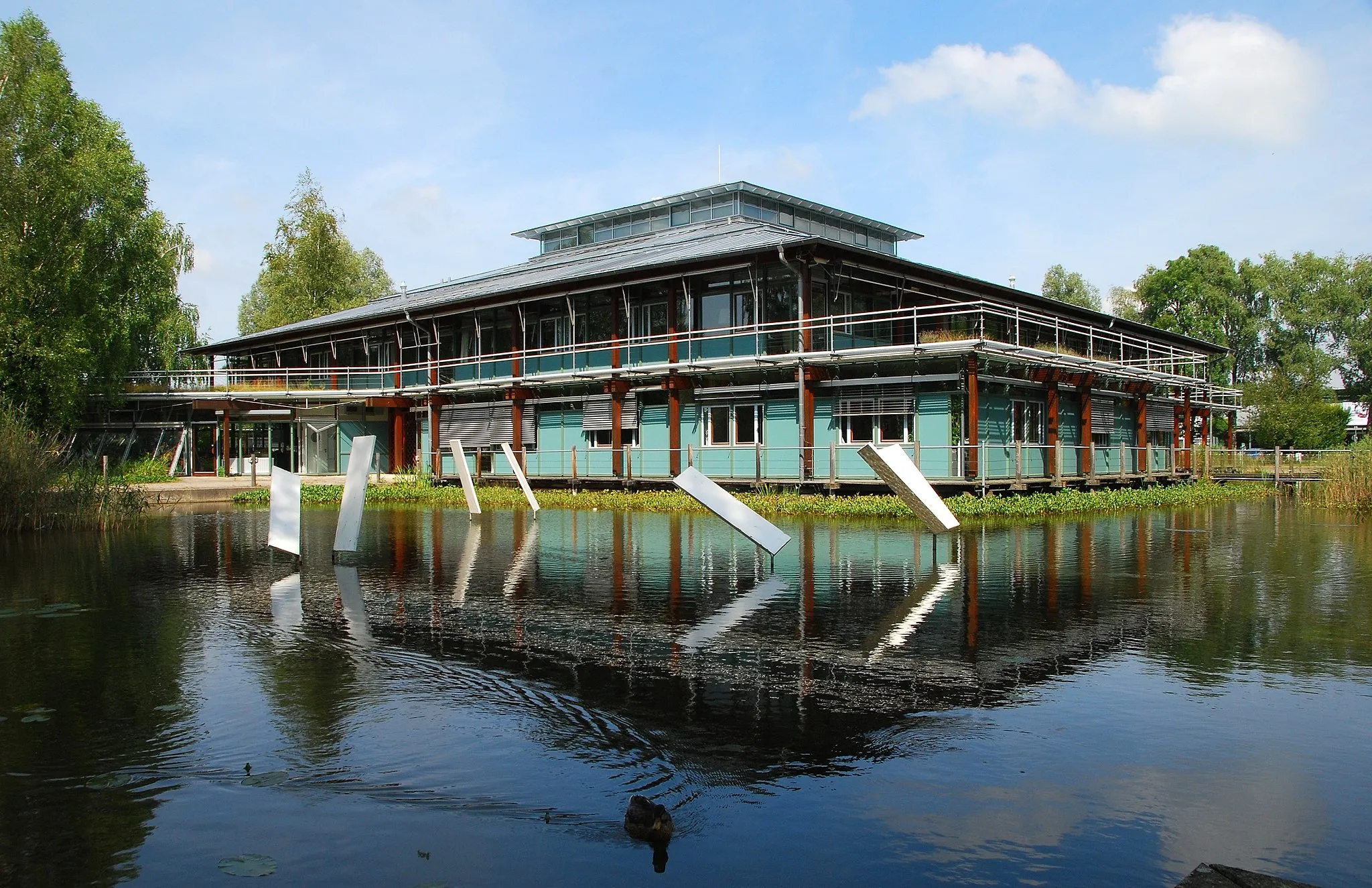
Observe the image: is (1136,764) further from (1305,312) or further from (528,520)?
(1305,312)

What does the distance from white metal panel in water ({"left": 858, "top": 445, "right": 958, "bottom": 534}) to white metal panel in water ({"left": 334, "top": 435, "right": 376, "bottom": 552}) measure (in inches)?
306

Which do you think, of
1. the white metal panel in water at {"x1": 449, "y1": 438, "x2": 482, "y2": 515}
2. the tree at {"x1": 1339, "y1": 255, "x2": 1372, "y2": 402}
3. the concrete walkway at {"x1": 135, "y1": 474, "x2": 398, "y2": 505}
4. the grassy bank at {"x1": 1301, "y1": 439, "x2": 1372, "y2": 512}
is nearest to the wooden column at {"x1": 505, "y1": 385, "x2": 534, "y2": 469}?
the concrete walkway at {"x1": 135, "y1": 474, "x2": 398, "y2": 505}

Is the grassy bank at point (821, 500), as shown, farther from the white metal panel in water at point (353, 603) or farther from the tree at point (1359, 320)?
the tree at point (1359, 320)

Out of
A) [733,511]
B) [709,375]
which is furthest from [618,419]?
[733,511]

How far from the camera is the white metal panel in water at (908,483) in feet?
51.0

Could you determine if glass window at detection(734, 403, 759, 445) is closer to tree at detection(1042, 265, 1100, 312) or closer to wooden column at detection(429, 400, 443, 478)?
wooden column at detection(429, 400, 443, 478)

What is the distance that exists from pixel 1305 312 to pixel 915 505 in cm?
7230

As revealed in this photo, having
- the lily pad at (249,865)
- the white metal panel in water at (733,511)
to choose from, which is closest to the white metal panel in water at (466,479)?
the white metal panel in water at (733,511)

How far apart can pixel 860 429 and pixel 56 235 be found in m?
29.3

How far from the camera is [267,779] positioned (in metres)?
5.70

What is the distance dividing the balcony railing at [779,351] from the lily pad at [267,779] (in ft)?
64.2

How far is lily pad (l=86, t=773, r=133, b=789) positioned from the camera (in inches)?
220

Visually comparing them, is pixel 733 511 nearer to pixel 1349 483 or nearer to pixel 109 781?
pixel 109 781

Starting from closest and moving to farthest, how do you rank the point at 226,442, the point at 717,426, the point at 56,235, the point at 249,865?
the point at 249,865, the point at 717,426, the point at 56,235, the point at 226,442
